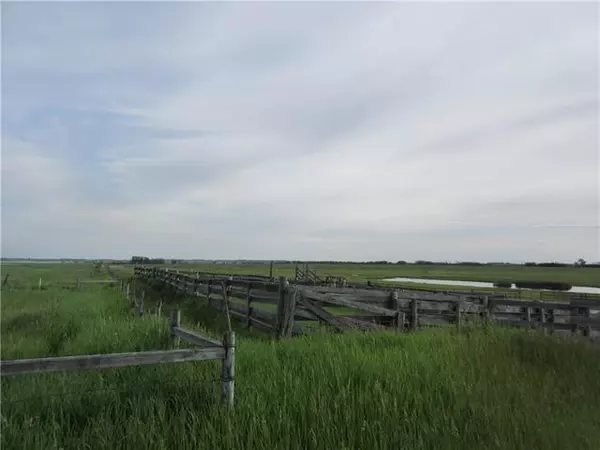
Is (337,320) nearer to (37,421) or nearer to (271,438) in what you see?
(271,438)

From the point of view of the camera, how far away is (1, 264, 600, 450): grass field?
407cm

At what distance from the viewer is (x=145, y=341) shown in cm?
832

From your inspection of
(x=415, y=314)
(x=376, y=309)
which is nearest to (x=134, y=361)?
(x=376, y=309)

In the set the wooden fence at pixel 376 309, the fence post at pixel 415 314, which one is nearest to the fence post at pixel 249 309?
the wooden fence at pixel 376 309

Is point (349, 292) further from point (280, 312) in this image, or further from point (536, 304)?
point (536, 304)

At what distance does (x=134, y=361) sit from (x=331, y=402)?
6.64 feet

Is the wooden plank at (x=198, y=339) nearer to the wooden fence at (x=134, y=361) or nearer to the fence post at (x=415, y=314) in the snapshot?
the wooden fence at (x=134, y=361)

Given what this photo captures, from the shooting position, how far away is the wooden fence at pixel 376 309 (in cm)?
1049

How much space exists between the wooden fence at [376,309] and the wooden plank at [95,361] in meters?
4.20

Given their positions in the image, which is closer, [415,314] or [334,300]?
[334,300]

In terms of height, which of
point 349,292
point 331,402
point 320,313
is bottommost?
point 331,402

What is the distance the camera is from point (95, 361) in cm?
404

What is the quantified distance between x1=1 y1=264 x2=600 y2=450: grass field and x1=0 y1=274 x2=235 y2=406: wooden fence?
0.35 meters

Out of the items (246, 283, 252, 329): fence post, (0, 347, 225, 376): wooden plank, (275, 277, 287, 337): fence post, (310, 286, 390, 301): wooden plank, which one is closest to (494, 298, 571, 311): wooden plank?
(310, 286, 390, 301): wooden plank
